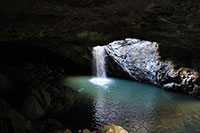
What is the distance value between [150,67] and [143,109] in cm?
657

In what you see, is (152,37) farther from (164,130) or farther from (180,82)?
(180,82)

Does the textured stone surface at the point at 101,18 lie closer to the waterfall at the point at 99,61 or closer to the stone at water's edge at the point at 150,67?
the stone at water's edge at the point at 150,67

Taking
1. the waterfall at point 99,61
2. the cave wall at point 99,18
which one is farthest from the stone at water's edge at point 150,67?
the cave wall at point 99,18

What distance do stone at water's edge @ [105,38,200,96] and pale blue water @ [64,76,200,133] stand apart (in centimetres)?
90

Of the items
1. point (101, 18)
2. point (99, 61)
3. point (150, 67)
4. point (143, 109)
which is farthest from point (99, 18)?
point (99, 61)

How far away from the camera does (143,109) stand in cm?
1015

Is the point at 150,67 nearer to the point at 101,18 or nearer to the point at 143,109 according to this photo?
the point at 143,109

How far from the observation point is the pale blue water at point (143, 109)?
8.06 metres

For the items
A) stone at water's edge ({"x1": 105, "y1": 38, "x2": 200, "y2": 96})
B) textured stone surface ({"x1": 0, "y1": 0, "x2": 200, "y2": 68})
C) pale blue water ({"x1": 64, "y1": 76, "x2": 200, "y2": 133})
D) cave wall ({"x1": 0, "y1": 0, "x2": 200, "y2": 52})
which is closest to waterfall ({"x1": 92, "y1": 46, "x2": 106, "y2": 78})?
stone at water's edge ({"x1": 105, "y1": 38, "x2": 200, "y2": 96})

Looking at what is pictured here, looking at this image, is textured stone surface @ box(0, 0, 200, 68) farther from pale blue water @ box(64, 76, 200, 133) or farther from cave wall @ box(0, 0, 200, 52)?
pale blue water @ box(64, 76, 200, 133)

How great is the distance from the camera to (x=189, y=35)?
802 centimetres

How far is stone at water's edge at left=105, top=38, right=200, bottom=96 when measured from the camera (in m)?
13.4

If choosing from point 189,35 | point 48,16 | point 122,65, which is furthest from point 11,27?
point 122,65

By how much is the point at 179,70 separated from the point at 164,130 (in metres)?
7.51
